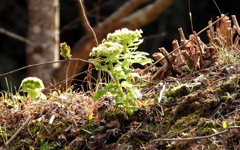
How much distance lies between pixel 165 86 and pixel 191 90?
210 millimetres

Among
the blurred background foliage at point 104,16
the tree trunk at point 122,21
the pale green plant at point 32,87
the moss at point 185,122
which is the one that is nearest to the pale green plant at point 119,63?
the moss at point 185,122

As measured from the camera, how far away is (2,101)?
8.28 feet

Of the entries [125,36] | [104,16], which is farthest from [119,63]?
[104,16]

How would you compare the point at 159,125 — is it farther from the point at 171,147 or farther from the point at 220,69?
the point at 220,69

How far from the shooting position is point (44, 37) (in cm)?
562

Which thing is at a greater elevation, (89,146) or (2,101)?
(2,101)

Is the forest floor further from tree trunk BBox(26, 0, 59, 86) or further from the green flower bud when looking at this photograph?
tree trunk BBox(26, 0, 59, 86)

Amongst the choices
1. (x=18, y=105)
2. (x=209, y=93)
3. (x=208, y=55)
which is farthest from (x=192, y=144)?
(x=18, y=105)

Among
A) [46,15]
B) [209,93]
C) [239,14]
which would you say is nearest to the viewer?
[209,93]

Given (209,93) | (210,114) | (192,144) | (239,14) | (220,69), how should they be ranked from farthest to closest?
(239,14) < (220,69) < (209,93) < (210,114) < (192,144)

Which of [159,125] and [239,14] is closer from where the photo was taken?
[159,125]

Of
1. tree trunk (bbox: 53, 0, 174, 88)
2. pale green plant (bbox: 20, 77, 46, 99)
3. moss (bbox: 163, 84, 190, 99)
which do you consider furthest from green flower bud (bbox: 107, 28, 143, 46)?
tree trunk (bbox: 53, 0, 174, 88)

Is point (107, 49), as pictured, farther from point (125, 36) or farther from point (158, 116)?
point (158, 116)

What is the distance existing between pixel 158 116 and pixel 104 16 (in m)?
6.54
